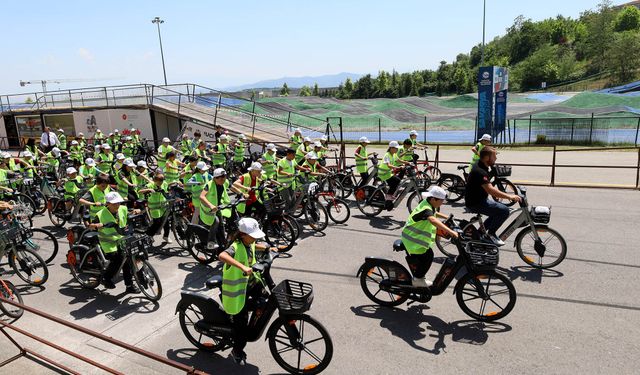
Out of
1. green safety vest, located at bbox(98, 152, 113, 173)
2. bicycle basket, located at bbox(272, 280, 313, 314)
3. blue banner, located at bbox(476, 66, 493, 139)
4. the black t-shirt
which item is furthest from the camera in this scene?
blue banner, located at bbox(476, 66, 493, 139)

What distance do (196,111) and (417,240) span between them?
2302cm

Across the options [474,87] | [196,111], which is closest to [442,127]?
[196,111]

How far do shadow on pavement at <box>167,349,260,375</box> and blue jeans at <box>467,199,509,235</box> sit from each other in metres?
4.26

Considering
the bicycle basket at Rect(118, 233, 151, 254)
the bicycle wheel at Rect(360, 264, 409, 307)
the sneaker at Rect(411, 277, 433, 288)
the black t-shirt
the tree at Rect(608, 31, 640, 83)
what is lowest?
the bicycle wheel at Rect(360, 264, 409, 307)

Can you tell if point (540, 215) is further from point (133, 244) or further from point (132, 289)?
point (132, 289)

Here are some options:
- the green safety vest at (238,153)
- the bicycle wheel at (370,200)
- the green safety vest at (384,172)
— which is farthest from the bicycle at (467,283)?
the green safety vest at (238,153)

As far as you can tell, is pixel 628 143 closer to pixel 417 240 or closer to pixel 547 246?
pixel 547 246

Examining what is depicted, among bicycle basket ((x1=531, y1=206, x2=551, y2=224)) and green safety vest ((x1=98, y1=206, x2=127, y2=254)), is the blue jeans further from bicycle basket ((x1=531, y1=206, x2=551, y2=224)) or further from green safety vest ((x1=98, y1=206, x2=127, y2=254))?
green safety vest ((x1=98, y1=206, x2=127, y2=254))

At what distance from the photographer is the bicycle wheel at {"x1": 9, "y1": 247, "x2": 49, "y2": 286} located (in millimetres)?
7219

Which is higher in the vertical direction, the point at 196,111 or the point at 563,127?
the point at 196,111

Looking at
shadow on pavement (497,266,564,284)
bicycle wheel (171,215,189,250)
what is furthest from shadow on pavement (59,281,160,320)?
shadow on pavement (497,266,564,284)

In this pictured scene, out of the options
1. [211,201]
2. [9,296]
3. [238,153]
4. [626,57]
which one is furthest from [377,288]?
[626,57]

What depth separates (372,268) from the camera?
20.1ft

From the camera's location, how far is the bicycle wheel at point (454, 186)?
1185 centimetres
